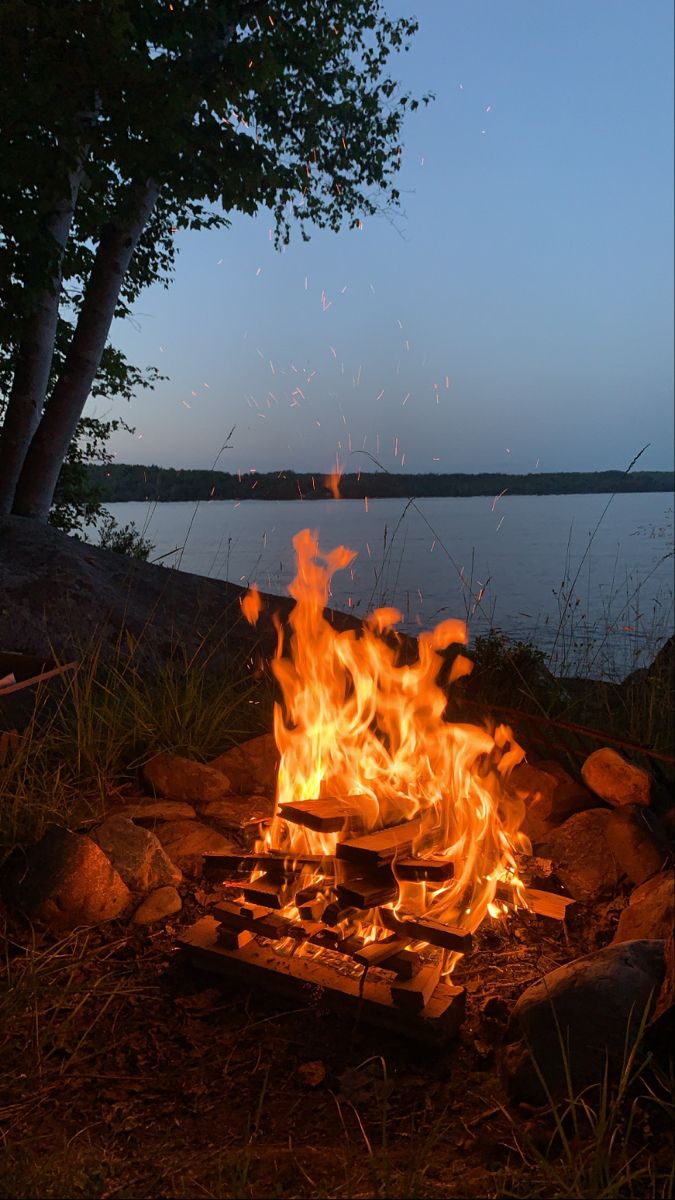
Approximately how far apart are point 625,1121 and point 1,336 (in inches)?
282

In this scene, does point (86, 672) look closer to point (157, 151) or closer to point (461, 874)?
point (461, 874)

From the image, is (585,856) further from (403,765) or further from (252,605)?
(252,605)

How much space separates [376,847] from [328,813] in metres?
0.26

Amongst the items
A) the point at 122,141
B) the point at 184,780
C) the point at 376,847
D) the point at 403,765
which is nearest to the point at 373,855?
the point at 376,847

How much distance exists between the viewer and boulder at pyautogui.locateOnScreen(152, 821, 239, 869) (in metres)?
3.66

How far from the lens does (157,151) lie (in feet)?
22.8

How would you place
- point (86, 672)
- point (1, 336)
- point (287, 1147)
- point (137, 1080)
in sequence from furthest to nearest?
point (1, 336)
point (86, 672)
point (137, 1080)
point (287, 1147)

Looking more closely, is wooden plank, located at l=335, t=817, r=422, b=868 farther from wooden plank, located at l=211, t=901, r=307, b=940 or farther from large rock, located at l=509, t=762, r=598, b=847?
large rock, located at l=509, t=762, r=598, b=847

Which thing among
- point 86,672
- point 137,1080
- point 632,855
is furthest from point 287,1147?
point 86,672

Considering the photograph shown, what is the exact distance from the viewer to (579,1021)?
228 cm

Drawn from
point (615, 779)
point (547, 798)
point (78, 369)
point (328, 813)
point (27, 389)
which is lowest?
point (547, 798)

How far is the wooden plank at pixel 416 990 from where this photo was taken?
2.49m

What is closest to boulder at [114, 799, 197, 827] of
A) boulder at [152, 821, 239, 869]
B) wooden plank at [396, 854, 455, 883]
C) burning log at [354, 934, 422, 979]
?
boulder at [152, 821, 239, 869]

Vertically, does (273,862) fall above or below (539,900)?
above
